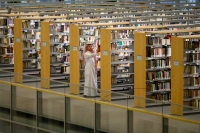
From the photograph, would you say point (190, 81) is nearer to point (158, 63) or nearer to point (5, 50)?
point (158, 63)

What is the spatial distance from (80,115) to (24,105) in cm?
204

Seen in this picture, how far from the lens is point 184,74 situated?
48.8 feet

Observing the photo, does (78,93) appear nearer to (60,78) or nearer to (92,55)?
(92,55)

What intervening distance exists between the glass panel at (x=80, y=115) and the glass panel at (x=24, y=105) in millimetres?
1241

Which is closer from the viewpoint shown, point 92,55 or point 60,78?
point 92,55

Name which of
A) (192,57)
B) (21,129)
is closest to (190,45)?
(192,57)

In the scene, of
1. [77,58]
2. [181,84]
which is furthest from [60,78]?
[181,84]

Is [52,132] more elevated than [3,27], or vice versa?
[3,27]

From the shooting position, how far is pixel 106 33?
15.4 meters

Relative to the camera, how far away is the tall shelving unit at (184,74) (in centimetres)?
1396

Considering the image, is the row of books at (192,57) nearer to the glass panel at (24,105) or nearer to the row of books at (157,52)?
the row of books at (157,52)

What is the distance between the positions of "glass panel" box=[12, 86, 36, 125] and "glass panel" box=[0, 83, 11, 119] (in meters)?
0.17

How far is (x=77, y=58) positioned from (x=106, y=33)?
1348 millimetres

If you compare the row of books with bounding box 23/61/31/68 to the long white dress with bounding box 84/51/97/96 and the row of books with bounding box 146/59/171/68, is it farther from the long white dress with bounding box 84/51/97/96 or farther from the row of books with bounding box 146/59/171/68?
the row of books with bounding box 146/59/171/68
